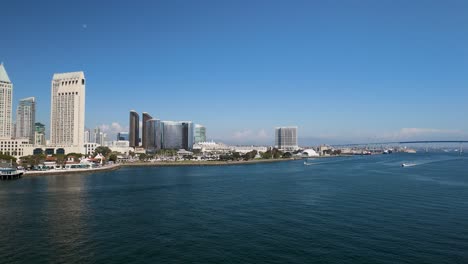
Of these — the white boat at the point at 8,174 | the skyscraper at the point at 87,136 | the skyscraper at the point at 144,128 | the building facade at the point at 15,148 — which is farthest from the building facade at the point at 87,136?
the white boat at the point at 8,174

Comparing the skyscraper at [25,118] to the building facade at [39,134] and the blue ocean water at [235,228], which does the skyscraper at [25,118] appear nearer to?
the building facade at [39,134]

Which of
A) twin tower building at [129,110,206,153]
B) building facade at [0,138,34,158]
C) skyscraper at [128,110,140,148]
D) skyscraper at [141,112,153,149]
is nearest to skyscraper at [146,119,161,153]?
twin tower building at [129,110,206,153]

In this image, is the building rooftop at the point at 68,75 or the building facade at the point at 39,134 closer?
the building rooftop at the point at 68,75

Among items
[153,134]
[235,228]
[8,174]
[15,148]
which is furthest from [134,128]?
[235,228]

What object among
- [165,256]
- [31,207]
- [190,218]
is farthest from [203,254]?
[31,207]

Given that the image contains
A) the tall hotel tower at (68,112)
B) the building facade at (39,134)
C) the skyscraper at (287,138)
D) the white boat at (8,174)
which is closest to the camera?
the white boat at (8,174)

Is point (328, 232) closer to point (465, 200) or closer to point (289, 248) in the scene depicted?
point (289, 248)
